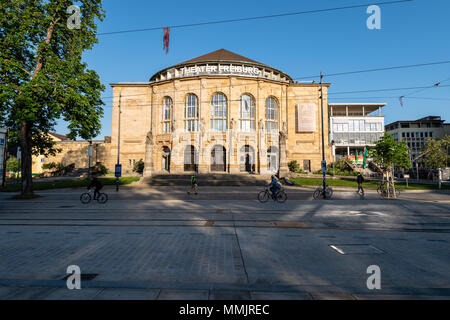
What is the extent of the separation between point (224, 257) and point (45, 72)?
17904 mm

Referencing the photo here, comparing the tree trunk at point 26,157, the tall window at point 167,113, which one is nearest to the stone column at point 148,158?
the tall window at point 167,113

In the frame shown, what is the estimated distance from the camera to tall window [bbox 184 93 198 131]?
34.5 meters

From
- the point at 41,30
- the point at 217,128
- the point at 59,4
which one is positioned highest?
the point at 59,4

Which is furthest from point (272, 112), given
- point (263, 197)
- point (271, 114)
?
point (263, 197)

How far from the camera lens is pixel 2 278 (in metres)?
3.94

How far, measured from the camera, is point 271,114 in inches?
1438

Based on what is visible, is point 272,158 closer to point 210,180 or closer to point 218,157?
point 218,157

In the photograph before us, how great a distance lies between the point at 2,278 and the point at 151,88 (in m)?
39.2

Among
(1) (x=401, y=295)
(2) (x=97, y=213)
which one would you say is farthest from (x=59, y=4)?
(1) (x=401, y=295)

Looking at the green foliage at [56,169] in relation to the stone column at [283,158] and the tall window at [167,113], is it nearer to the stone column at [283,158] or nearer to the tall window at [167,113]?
the tall window at [167,113]

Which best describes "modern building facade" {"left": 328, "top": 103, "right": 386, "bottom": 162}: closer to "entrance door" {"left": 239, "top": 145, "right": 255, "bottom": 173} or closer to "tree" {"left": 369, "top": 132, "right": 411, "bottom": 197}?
→ "entrance door" {"left": 239, "top": 145, "right": 255, "bottom": 173}
